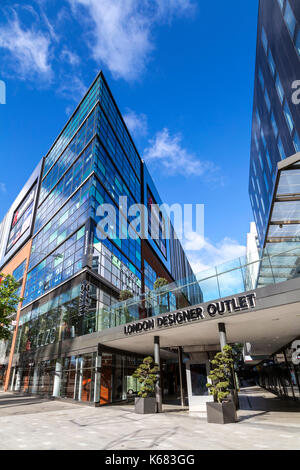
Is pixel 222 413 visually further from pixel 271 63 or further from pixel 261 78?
pixel 261 78

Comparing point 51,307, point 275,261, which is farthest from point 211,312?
point 51,307

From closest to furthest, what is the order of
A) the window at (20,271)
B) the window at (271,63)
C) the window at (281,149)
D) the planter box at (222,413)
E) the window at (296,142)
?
the planter box at (222,413) < the window at (296,142) < the window at (271,63) < the window at (281,149) < the window at (20,271)

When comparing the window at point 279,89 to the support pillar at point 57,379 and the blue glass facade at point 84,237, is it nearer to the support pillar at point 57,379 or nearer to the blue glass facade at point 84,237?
the blue glass facade at point 84,237

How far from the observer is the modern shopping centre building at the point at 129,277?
538 inches

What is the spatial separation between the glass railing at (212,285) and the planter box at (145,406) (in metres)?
4.67

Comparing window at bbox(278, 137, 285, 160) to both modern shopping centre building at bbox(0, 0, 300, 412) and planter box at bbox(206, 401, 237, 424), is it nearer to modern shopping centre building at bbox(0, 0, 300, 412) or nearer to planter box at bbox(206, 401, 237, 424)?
modern shopping centre building at bbox(0, 0, 300, 412)

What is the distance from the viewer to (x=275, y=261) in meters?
12.3

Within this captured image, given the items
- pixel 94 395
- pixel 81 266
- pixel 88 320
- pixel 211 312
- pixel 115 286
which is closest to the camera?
pixel 211 312

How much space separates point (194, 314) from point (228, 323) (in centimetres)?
194

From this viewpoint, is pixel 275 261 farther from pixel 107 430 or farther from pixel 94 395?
pixel 94 395

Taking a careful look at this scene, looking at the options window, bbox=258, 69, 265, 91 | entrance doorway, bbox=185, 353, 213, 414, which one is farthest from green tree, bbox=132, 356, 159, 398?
window, bbox=258, 69, 265, 91

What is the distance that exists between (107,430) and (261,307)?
7899 mm

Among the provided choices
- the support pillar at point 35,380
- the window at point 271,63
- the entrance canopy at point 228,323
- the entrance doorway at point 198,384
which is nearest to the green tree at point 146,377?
the entrance canopy at point 228,323

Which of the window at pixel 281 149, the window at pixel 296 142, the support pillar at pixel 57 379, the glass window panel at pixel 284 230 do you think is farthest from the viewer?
the support pillar at pixel 57 379
